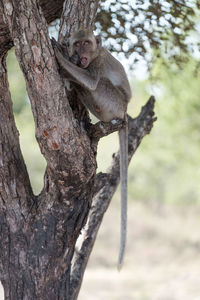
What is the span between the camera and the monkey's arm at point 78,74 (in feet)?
14.0

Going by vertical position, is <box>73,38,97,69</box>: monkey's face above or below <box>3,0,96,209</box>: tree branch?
above

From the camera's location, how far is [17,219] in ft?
15.2

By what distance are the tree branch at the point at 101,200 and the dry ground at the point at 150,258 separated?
10.1m

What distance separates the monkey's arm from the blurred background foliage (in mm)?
1450

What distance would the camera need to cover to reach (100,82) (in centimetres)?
522

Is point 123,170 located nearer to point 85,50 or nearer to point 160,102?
point 85,50

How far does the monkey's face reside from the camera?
457 cm

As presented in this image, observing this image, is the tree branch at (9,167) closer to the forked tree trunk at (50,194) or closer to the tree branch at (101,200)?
the forked tree trunk at (50,194)

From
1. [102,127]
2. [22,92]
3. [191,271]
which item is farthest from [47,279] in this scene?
[191,271]

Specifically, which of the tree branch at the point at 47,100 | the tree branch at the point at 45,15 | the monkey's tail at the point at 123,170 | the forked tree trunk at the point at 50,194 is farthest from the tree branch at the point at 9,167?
the monkey's tail at the point at 123,170

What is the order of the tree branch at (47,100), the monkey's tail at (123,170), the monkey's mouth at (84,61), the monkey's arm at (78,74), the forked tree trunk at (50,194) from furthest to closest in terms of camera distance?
1. the monkey's tail at (123,170)
2. the monkey's mouth at (84,61)
3. the monkey's arm at (78,74)
4. the forked tree trunk at (50,194)
5. the tree branch at (47,100)

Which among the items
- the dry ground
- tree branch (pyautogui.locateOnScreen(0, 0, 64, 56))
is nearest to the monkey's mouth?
tree branch (pyautogui.locateOnScreen(0, 0, 64, 56))

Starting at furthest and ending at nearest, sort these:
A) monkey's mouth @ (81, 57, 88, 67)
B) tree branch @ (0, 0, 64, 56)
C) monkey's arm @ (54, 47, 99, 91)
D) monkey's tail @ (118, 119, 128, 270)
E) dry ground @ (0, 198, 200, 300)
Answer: dry ground @ (0, 198, 200, 300)
monkey's tail @ (118, 119, 128, 270)
monkey's mouth @ (81, 57, 88, 67)
tree branch @ (0, 0, 64, 56)
monkey's arm @ (54, 47, 99, 91)

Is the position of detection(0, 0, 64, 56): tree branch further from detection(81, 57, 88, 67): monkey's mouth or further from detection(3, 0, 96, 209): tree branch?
detection(81, 57, 88, 67): monkey's mouth
